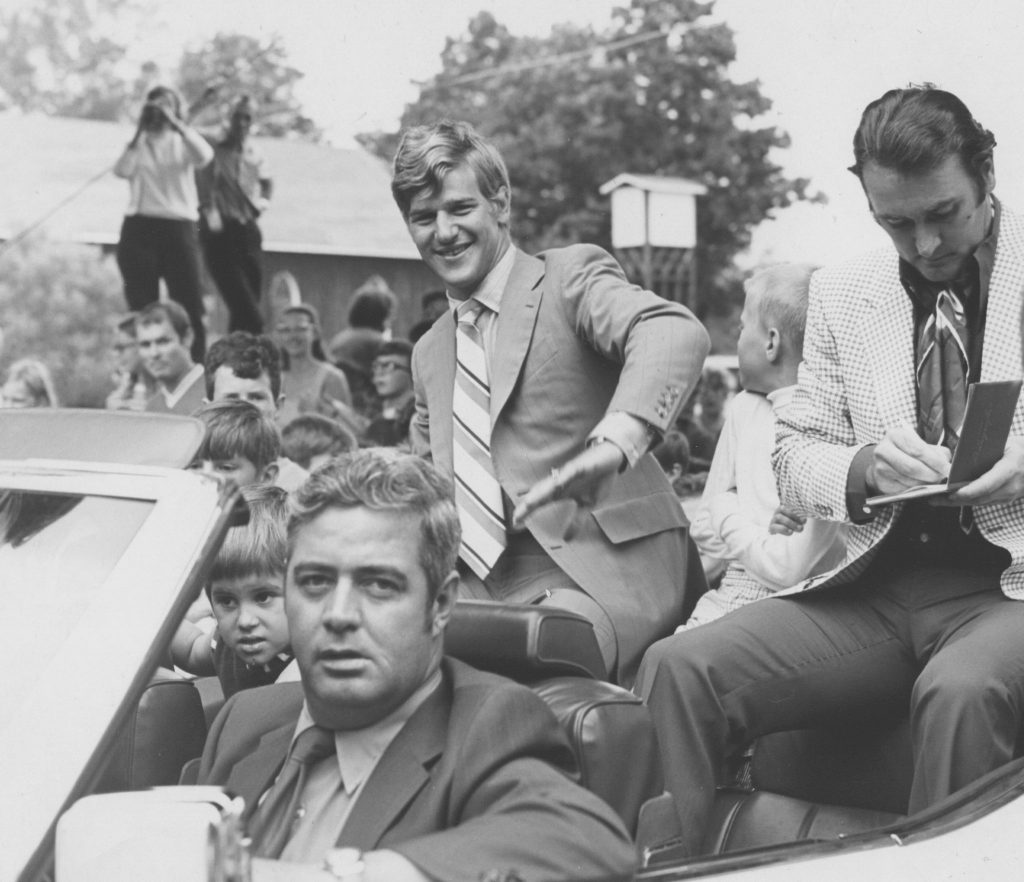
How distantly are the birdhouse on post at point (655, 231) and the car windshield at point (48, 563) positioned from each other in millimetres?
9684

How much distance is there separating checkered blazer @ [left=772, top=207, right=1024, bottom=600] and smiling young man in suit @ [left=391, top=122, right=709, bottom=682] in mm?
252

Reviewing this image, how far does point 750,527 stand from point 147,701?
1.73m

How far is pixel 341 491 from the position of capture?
82.6 inches

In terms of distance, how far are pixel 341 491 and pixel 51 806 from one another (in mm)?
591

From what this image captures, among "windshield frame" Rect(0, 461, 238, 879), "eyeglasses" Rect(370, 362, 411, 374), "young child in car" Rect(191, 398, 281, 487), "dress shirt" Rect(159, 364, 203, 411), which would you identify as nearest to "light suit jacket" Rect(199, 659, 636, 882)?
"windshield frame" Rect(0, 461, 238, 879)

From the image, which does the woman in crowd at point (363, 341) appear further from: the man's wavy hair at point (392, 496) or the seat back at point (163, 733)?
the man's wavy hair at point (392, 496)

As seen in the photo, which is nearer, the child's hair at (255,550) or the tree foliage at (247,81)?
the child's hair at (255,550)

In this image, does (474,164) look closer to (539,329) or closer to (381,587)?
(539,329)

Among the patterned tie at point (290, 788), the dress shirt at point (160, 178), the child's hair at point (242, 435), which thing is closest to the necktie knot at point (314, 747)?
the patterned tie at point (290, 788)

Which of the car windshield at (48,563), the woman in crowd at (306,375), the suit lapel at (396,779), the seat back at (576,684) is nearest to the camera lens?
the car windshield at (48,563)

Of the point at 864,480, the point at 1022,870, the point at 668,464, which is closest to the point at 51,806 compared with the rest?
the point at 1022,870

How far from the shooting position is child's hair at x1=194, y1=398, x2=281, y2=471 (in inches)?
166

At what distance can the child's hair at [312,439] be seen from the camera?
570 centimetres

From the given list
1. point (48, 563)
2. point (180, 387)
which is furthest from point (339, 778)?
point (180, 387)
